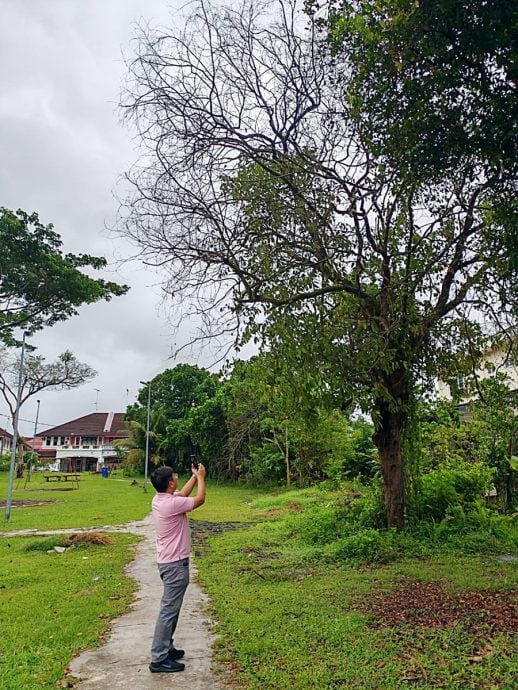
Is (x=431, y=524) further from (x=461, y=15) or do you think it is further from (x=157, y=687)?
(x=461, y=15)

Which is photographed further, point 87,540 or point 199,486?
point 87,540

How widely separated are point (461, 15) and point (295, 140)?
3.46 metres

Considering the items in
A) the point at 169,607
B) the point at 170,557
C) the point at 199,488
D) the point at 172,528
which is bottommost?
the point at 169,607

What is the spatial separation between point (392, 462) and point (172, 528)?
5.86 metres

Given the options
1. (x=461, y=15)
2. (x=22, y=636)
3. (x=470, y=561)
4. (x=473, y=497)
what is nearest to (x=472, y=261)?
(x=461, y=15)

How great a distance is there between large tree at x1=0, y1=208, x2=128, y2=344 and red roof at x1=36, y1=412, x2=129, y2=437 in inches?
1730

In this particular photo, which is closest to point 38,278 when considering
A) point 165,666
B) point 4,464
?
point 165,666

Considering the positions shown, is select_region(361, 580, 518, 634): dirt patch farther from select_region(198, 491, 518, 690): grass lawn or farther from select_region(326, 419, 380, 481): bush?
select_region(326, 419, 380, 481): bush

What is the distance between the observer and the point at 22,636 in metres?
5.24

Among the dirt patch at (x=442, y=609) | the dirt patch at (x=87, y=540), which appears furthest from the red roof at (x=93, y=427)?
the dirt patch at (x=442, y=609)

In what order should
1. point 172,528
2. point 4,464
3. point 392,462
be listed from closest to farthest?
point 172,528 < point 392,462 < point 4,464

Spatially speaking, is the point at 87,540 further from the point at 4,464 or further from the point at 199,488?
the point at 4,464

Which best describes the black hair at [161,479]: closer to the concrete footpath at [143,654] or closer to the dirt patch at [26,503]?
the concrete footpath at [143,654]

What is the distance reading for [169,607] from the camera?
449 cm
